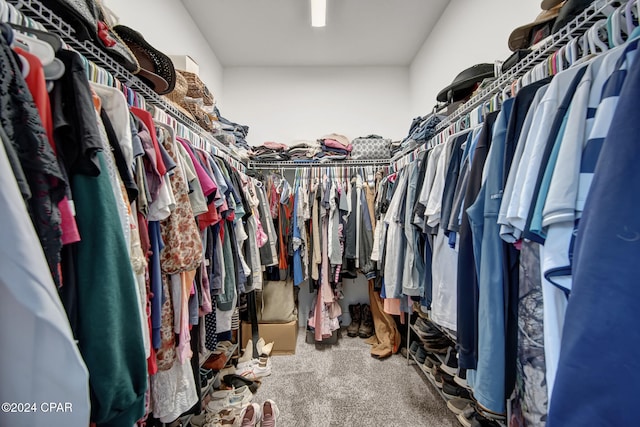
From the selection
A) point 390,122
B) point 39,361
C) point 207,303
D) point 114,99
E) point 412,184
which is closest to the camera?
point 39,361

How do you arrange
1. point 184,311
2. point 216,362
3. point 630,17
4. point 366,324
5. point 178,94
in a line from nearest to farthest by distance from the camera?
point 630,17, point 184,311, point 178,94, point 216,362, point 366,324

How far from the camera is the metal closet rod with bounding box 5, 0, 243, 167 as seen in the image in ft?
1.99

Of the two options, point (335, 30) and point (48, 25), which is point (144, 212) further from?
point (335, 30)

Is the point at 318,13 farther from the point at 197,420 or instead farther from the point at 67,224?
the point at 197,420

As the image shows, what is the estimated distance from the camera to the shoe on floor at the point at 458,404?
4.70ft

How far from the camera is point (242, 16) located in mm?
2123

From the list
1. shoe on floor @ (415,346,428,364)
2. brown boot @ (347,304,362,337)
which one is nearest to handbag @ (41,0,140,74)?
shoe on floor @ (415,346,428,364)

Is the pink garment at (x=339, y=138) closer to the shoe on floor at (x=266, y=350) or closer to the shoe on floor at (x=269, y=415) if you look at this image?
the shoe on floor at (x=266, y=350)

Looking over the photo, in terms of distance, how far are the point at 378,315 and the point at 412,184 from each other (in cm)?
151

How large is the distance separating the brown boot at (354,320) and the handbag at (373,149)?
1.61 metres

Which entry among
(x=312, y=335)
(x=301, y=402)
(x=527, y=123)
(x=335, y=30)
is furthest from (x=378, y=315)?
(x=335, y=30)

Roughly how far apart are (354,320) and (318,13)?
2845 mm

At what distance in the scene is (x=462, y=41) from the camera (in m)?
1.86

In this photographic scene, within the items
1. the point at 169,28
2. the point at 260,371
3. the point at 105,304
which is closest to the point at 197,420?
the point at 260,371
